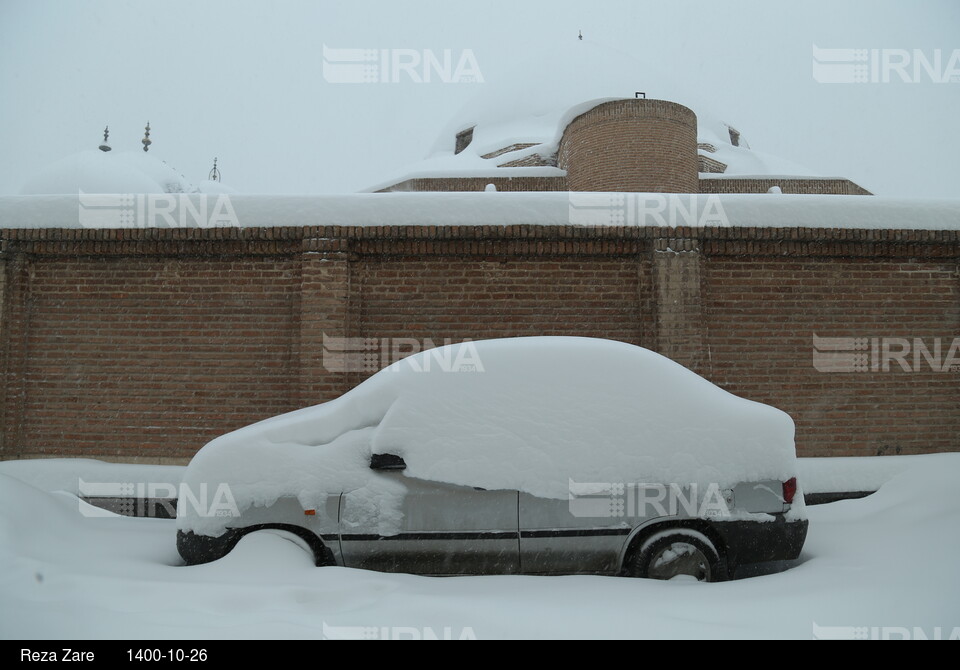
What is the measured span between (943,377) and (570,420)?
5335mm

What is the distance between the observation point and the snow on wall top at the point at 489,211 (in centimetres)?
640

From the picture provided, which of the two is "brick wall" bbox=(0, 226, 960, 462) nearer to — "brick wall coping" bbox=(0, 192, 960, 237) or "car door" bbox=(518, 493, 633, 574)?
"brick wall coping" bbox=(0, 192, 960, 237)

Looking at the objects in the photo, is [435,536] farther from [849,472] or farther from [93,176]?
[93,176]

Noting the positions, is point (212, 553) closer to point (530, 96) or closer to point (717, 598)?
point (717, 598)

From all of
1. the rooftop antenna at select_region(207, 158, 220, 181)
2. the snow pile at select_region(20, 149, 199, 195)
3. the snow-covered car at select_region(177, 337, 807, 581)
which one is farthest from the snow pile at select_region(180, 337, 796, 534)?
the rooftop antenna at select_region(207, 158, 220, 181)

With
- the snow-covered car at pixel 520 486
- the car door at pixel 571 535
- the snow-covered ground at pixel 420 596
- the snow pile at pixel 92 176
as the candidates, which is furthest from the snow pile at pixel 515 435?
the snow pile at pixel 92 176

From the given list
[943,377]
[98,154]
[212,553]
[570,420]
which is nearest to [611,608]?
[570,420]

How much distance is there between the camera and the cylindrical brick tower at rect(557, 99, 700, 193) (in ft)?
48.8

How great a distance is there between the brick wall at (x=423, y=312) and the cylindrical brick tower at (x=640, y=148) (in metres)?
8.62

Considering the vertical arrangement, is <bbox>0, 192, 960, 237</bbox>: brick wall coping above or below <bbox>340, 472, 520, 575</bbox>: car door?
above

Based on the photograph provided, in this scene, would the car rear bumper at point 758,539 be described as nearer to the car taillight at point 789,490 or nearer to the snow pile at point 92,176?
the car taillight at point 789,490

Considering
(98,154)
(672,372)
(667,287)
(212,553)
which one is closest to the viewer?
(212,553)

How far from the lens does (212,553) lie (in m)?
3.70

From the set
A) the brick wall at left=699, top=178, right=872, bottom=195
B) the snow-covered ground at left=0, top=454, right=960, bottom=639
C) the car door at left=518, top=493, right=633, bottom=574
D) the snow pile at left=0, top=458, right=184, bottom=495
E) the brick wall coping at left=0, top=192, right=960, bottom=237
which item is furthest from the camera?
the brick wall at left=699, top=178, right=872, bottom=195
